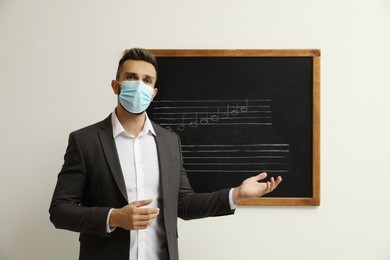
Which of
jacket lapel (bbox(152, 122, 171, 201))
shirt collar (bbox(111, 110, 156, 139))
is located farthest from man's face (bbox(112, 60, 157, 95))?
jacket lapel (bbox(152, 122, 171, 201))

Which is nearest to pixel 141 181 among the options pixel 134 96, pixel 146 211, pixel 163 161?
pixel 163 161

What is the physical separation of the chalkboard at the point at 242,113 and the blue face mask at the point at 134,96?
2.10ft

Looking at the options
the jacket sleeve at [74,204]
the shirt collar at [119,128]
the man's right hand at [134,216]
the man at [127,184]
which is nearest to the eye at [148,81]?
the man at [127,184]

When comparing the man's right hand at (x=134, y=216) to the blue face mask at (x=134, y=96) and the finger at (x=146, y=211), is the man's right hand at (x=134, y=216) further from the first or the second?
the blue face mask at (x=134, y=96)

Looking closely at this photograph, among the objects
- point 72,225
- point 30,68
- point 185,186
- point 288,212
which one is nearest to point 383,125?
point 288,212

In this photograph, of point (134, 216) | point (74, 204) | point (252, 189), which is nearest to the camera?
point (134, 216)

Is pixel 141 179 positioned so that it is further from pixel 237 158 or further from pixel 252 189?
pixel 237 158

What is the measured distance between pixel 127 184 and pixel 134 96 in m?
0.36

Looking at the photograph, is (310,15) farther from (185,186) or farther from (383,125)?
(185,186)

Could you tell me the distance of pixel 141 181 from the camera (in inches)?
62.8

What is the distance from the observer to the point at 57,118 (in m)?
2.29

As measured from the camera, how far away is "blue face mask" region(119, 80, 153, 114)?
1608 millimetres

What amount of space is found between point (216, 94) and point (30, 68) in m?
1.12

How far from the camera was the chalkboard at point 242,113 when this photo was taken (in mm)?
2266
